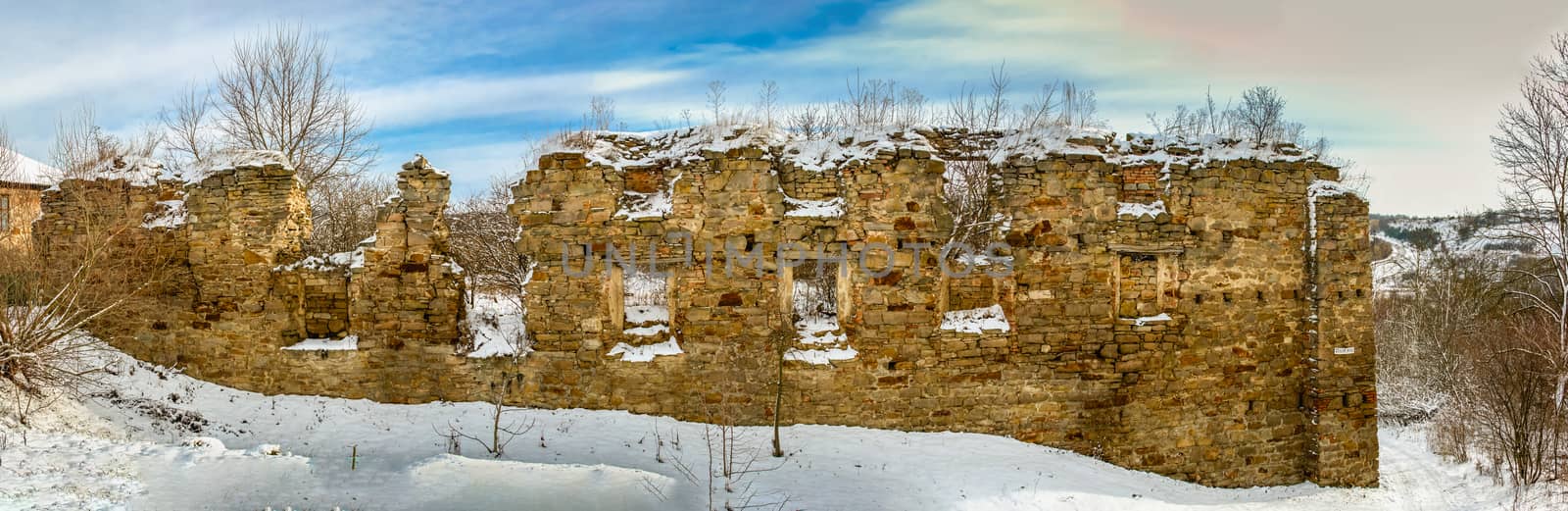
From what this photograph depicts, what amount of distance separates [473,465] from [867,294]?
4.94 metres

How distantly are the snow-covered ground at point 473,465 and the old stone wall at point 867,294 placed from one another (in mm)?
384

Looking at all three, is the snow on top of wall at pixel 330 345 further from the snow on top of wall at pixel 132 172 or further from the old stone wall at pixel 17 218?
the old stone wall at pixel 17 218

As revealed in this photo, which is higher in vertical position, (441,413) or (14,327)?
(14,327)

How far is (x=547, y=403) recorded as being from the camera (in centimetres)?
1024

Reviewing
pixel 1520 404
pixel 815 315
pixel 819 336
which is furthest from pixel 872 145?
pixel 1520 404

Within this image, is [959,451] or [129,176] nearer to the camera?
[959,451]

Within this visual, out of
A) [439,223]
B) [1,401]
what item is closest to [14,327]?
[1,401]

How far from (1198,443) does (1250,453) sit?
932 mm

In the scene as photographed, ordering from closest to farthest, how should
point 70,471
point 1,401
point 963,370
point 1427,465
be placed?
point 70,471, point 1,401, point 963,370, point 1427,465

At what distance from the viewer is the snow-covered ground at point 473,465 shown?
24.8ft

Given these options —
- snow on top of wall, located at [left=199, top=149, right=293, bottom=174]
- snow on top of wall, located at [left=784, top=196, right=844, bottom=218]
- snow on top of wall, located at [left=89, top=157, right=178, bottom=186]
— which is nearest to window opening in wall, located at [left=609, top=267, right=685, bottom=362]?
snow on top of wall, located at [left=784, top=196, right=844, bottom=218]

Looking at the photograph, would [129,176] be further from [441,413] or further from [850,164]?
[850,164]

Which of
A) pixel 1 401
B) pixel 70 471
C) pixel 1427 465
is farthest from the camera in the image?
pixel 1427 465

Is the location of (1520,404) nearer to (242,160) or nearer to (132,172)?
(242,160)
